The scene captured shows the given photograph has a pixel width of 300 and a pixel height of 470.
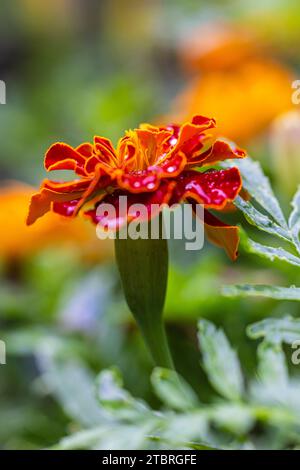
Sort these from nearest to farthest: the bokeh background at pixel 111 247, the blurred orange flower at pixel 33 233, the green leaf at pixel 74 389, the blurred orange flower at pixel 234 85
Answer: the green leaf at pixel 74 389 → the bokeh background at pixel 111 247 → the blurred orange flower at pixel 33 233 → the blurred orange flower at pixel 234 85

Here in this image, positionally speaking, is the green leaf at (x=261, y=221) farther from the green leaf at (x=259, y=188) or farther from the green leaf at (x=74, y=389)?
the green leaf at (x=74, y=389)

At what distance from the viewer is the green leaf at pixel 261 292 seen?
0.44m

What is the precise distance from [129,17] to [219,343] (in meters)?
2.24

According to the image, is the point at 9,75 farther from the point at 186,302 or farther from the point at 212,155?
the point at 212,155

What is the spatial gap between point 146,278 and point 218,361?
7cm

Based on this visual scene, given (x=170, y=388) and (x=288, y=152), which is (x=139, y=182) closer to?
(x=170, y=388)

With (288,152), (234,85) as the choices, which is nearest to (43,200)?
(288,152)

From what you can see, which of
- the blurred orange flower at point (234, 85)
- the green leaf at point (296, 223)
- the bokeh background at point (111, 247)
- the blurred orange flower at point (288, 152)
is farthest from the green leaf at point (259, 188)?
the blurred orange flower at point (234, 85)

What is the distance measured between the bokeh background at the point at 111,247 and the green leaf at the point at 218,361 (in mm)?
204

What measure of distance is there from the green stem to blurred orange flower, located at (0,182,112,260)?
460mm

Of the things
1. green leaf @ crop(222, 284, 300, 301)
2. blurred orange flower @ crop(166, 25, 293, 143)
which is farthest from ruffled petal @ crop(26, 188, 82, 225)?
blurred orange flower @ crop(166, 25, 293, 143)

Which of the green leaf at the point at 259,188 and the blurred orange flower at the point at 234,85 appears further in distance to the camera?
the blurred orange flower at the point at 234,85

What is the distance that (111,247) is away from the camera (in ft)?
3.66

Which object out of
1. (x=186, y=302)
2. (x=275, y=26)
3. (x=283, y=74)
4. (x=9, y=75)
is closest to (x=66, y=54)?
(x=9, y=75)
